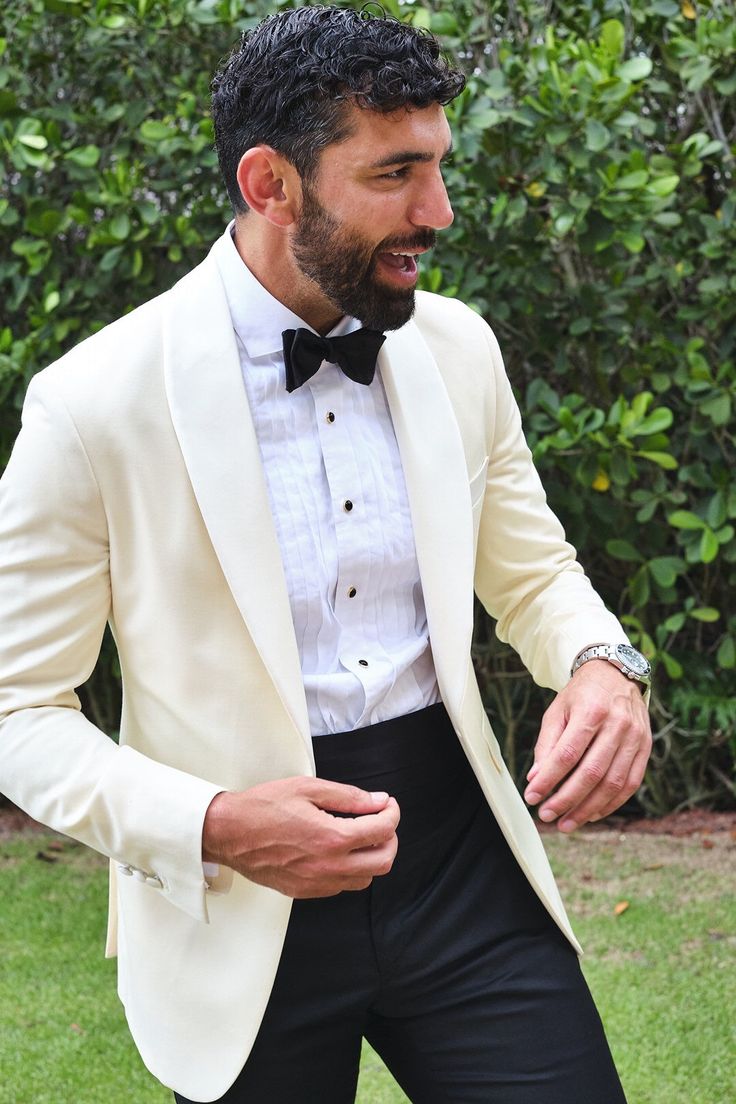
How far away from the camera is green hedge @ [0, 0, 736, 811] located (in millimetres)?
4125

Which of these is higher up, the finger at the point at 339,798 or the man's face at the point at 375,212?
the man's face at the point at 375,212

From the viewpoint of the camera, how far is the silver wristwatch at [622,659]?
199 centimetres

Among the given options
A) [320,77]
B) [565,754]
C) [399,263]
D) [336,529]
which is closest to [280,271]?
[399,263]

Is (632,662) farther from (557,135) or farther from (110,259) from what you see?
(110,259)

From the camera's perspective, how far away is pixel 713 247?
4.23m

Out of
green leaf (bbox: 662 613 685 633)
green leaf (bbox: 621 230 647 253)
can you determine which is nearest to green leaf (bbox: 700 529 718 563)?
green leaf (bbox: 662 613 685 633)

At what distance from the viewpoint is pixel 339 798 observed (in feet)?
5.59

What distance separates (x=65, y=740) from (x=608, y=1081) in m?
0.93

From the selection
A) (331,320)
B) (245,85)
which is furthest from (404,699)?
(245,85)

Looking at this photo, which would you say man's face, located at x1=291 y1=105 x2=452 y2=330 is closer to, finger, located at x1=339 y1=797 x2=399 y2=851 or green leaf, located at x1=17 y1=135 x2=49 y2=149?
finger, located at x1=339 y1=797 x2=399 y2=851

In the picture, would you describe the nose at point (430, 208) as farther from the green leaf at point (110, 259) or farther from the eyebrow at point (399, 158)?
the green leaf at point (110, 259)

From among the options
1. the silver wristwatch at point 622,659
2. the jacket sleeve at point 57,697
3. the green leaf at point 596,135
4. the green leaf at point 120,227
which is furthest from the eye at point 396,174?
the green leaf at point 120,227

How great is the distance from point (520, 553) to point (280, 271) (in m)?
0.61

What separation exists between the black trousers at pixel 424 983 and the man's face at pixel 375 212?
25.0 inches
